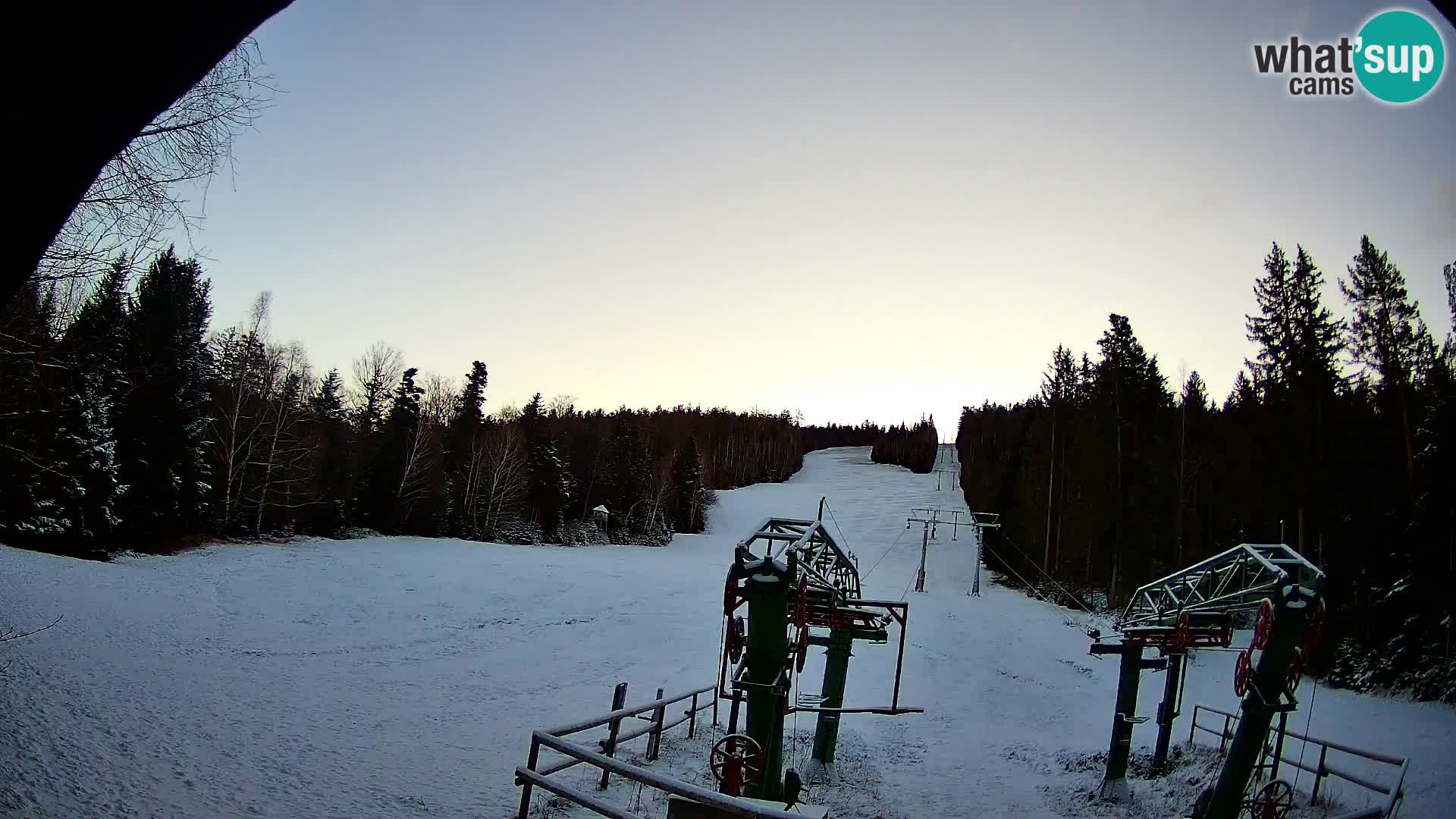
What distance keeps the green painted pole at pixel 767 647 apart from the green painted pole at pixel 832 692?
15.1 feet

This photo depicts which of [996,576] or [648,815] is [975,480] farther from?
[648,815]

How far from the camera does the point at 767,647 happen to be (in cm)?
1105

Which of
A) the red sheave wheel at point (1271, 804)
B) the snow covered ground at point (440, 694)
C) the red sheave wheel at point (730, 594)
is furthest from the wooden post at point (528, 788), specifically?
the red sheave wheel at point (1271, 804)

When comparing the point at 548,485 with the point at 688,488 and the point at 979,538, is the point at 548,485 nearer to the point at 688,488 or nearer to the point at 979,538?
Answer: the point at 688,488

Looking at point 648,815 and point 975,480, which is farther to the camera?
point 975,480

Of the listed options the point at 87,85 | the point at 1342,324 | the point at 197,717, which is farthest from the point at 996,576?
the point at 87,85

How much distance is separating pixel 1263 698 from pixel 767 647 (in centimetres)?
742

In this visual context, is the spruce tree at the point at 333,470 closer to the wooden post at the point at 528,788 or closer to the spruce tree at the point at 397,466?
the spruce tree at the point at 397,466

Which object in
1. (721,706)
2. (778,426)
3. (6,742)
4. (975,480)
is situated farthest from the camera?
(778,426)

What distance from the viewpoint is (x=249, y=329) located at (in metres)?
38.0

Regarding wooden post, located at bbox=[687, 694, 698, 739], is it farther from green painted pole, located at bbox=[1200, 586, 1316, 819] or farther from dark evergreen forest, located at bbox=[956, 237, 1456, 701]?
dark evergreen forest, located at bbox=[956, 237, 1456, 701]

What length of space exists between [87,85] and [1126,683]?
1854 cm

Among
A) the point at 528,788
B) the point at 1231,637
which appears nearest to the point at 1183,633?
the point at 1231,637

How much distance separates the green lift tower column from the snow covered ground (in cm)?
234
